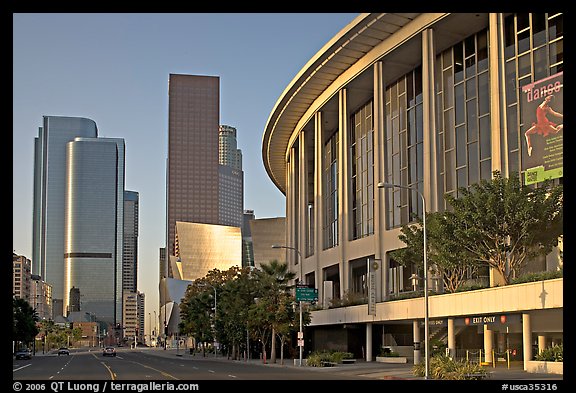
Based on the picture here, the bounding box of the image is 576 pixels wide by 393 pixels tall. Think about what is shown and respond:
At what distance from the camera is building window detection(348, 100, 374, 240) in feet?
256

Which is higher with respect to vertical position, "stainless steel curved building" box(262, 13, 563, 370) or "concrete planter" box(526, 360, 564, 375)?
"stainless steel curved building" box(262, 13, 563, 370)

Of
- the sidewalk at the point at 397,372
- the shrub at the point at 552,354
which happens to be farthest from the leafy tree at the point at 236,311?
the shrub at the point at 552,354

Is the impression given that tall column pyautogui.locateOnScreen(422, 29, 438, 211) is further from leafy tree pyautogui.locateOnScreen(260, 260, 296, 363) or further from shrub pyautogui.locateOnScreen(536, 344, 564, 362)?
shrub pyautogui.locateOnScreen(536, 344, 564, 362)

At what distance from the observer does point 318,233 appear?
9112 centimetres

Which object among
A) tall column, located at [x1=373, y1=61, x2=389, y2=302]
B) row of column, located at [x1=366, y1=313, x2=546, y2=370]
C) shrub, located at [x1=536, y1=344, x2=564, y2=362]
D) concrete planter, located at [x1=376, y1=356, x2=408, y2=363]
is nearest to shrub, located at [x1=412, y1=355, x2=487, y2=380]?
row of column, located at [x1=366, y1=313, x2=546, y2=370]

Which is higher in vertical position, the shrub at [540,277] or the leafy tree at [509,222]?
the leafy tree at [509,222]

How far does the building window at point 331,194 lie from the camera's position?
3558 inches

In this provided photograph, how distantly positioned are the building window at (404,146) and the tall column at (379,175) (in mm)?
815

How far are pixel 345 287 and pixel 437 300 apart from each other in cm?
2552

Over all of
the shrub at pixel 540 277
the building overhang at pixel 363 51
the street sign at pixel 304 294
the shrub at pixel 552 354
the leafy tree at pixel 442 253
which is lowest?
the shrub at pixel 552 354

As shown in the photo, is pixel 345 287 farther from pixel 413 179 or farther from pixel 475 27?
pixel 475 27

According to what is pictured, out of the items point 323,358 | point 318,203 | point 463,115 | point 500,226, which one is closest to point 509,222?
point 500,226

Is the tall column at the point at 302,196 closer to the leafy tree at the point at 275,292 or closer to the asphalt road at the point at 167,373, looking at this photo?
the leafy tree at the point at 275,292

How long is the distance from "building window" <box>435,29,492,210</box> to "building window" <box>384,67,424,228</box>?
142 inches
